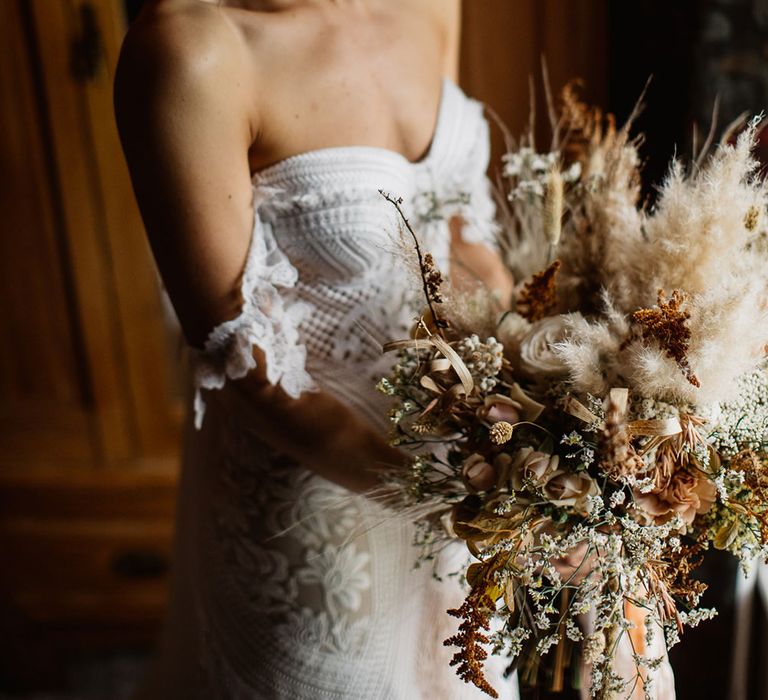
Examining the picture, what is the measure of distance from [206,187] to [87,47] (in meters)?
1.07

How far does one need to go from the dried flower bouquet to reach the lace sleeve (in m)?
0.21

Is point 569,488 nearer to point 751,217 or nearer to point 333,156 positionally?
point 751,217

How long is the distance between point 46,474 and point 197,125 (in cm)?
150

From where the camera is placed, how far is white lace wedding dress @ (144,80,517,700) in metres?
0.91

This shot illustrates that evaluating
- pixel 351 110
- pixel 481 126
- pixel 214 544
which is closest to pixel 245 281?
pixel 351 110

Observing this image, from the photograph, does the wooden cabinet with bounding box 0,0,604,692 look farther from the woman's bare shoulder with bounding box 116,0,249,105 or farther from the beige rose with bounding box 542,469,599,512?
the beige rose with bounding box 542,469,599,512

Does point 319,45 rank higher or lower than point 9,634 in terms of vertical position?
higher

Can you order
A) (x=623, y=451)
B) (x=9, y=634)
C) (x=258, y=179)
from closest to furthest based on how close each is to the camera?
(x=623, y=451) → (x=258, y=179) → (x=9, y=634)

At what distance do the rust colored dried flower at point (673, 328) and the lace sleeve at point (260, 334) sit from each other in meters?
0.42

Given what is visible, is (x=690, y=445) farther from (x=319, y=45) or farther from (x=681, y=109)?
(x=681, y=109)

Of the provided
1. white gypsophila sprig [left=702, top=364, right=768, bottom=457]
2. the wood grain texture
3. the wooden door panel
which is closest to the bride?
white gypsophila sprig [left=702, top=364, right=768, bottom=457]

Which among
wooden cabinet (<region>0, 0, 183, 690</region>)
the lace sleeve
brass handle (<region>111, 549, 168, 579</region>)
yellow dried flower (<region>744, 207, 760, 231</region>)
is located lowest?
brass handle (<region>111, 549, 168, 579</region>)

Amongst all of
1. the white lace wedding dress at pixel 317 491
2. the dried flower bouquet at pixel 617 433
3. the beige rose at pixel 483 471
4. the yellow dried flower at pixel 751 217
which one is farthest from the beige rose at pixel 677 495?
the white lace wedding dress at pixel 317 491

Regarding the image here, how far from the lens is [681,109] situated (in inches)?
47.4
